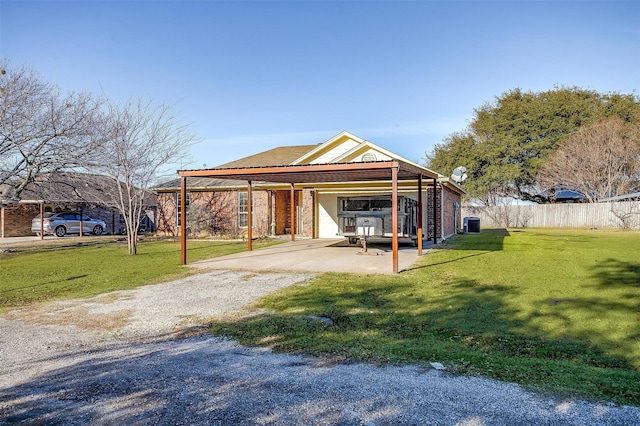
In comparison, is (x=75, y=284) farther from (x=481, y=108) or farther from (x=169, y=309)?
(x=481, y=108)

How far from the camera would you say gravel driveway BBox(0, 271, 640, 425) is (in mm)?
3326

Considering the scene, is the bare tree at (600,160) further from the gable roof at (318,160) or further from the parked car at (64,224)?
the parked car at (64,224)

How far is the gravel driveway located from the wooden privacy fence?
30.3 meters

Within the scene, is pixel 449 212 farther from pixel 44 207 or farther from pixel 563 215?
pixel 44 207

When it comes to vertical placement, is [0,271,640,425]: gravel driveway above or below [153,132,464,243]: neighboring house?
below

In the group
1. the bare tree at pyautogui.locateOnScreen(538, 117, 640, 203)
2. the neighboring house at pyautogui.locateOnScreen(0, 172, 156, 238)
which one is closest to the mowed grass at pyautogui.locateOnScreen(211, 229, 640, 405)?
A: the neighboring house at pyautogui.locateOnScreen(0, 172, 156, 238)

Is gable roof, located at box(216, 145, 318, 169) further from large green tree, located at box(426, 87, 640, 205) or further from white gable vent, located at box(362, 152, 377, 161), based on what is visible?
large green tree, located at box(426, 87, 640, 205)

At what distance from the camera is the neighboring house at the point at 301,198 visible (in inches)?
776

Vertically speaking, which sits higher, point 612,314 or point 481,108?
point 481,108

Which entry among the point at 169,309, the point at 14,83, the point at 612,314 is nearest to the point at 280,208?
the point at 14,83

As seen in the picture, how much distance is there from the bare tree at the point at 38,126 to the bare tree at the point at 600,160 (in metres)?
31.5

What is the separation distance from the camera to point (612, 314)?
258 inches

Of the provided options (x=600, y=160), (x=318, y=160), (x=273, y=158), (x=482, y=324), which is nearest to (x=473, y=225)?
(x=318, y=160)

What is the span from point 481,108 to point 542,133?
6338mm
